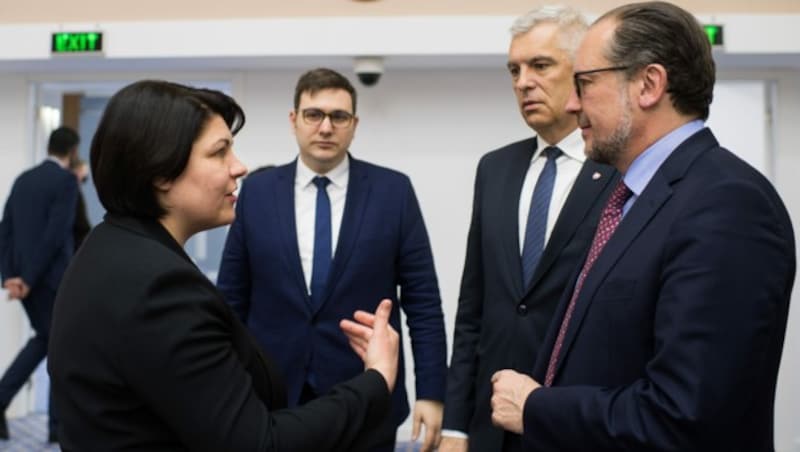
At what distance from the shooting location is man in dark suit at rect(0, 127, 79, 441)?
15.8ft

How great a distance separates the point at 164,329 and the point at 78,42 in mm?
4387

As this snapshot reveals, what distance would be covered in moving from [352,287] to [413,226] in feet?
0.92

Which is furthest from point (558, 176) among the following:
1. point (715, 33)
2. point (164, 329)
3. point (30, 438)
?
point (30, 438)

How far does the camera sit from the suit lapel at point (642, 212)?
1377 millimetres

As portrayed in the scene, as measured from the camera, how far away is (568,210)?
1.93 meters

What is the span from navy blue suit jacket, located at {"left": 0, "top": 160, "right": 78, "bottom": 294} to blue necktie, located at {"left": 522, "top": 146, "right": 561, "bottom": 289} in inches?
142

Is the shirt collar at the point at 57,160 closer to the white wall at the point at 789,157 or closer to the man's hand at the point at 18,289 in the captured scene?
the man's hand at the point at 18,289

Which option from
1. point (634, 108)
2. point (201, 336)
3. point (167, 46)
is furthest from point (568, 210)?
point (167, 46)

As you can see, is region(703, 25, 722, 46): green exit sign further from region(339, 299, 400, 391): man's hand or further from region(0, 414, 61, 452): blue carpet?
region(0, 414, 61, 452): blue carpet

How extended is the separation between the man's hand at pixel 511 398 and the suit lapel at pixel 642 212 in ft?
0.37

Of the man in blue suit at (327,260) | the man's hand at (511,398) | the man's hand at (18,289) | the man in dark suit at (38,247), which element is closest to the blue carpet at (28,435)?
the man in dark suit at (38,247)

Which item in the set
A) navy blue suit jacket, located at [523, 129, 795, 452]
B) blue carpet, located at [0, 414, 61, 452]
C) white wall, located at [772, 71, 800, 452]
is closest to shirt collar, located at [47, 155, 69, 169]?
blue carpet, located at [0, 414, 61, 452]

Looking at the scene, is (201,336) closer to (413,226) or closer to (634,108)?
(634,108)

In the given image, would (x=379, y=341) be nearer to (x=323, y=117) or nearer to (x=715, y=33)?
(x=323, y=117)
